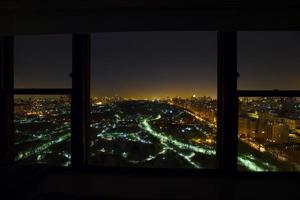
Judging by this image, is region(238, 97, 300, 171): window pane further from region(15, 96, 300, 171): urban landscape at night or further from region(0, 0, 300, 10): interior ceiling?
region(0, 0, 300, 10): interior ceiling

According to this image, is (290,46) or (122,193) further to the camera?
(290,46)

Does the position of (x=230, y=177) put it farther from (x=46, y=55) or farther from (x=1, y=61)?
(x=1, y=61)

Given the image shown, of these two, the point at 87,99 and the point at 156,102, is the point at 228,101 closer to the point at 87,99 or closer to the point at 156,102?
the point at 156,102

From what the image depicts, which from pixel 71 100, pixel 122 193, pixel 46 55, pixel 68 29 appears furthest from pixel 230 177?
pixel 46 55

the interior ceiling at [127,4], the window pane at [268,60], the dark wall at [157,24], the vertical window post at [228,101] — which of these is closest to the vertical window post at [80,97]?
the dark wall at [157,24]

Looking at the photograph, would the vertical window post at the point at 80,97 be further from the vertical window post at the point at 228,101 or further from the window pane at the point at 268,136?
the window pane at the point at 268,136
